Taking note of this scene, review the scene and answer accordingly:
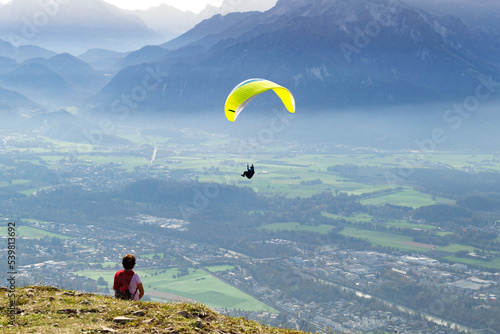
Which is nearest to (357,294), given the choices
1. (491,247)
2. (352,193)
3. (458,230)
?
(491,247)

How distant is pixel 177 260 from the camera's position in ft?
259

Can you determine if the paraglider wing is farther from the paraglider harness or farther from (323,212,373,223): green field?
(323,212,373,223): green field

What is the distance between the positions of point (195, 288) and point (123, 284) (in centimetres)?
5249

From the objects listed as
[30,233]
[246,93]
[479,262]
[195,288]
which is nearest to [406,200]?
[479,262]

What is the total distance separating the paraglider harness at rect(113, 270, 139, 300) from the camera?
12938 mm

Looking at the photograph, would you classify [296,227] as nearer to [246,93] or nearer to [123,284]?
[246,93]

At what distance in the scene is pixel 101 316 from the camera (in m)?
11.6

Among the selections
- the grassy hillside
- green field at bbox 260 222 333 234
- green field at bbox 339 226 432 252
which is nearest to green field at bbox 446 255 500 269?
green field at bbox 339 226 432 252

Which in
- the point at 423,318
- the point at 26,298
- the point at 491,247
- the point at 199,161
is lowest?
the point at 423,318

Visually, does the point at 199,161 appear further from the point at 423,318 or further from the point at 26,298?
the point at 26,298

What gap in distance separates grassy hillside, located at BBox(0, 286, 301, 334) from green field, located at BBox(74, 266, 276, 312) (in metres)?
43.0

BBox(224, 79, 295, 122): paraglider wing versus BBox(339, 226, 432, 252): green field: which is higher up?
BBox(224, 79, 295, 122): paraglider wing

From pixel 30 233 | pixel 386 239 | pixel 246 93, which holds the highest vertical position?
Result: pixel 246 93

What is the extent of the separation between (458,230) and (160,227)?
65.9 m
